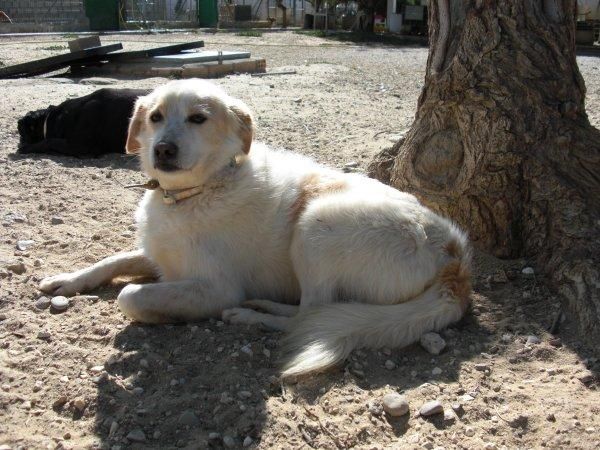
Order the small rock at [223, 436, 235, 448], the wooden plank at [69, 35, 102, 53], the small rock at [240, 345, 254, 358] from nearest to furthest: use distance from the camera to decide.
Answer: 1. the small rock at [223, 436, 235, 448]
2. the small rock at [240, 345, 254, 358]
3. the wooden plank at [69, 35, 102, 53]

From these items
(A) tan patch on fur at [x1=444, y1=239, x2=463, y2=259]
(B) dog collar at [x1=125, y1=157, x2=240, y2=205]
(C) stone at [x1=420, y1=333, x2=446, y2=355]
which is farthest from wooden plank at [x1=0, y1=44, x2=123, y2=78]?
(C) stone at [x1=420, y1=333, x2=446, y2=355]

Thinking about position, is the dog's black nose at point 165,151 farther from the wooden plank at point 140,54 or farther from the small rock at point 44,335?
the wooden plank at point 140,54

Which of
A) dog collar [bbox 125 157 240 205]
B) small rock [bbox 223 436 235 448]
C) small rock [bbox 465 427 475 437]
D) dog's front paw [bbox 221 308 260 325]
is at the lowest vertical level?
small rock [bbox 465 427 475 437]

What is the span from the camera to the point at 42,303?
365 cm

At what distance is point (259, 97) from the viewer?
9875 mm

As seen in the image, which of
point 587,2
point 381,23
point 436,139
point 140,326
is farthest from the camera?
point 381,23

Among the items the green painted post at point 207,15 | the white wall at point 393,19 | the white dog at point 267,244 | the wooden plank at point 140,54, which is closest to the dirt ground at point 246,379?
the white dog at point 267,244

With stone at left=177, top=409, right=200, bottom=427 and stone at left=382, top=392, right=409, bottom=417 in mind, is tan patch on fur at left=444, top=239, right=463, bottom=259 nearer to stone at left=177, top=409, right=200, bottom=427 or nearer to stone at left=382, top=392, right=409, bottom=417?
stone at left=382, top=392, right=409, bottom=417

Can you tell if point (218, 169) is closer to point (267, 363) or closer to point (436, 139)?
point (267, 363)

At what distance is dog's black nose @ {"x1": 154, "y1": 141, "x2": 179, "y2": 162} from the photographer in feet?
11.4

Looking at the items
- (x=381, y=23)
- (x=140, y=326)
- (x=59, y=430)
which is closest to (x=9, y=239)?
(x=140, y=326)

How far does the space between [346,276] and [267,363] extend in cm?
68

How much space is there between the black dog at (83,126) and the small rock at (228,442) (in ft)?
16.4

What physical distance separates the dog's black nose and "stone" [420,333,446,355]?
5.45 ft
